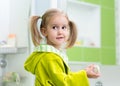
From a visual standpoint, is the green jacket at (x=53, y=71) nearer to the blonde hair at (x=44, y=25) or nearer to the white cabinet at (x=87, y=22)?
the blonde hair at (x=44, y=25)

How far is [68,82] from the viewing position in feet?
2.94

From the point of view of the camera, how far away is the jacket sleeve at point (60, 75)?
2.92ft

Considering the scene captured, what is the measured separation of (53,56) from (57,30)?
97mm

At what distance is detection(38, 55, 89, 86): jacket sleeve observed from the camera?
89cm

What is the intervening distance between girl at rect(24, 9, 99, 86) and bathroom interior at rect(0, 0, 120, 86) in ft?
1.70

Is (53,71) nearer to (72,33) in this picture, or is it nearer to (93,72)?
(93,72)

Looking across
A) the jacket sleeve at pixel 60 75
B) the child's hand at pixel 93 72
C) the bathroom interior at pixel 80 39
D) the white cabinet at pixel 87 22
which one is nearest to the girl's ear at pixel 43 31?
the jacket sleeve at pixel 60 75

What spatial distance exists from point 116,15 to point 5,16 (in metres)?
0.82

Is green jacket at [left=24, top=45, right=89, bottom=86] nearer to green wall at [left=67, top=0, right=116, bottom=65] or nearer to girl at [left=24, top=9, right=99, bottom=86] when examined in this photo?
girl at [left=24, top=9, right=99, bottom=86]

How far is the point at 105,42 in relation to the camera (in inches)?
77.4

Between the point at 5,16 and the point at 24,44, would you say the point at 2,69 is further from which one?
the point at 5,16

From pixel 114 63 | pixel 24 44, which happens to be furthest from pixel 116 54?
pixel 24 44

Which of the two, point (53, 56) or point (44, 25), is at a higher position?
point (44, 25)

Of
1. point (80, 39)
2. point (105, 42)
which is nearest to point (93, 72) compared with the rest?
point (80, 39)
